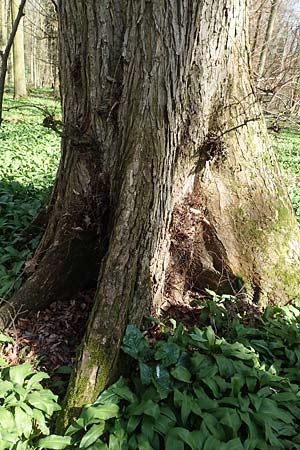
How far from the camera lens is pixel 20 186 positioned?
5621 millimetres

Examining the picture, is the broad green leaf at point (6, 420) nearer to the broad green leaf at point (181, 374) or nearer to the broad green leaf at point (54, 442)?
the broad green leaf at point (54, 442)

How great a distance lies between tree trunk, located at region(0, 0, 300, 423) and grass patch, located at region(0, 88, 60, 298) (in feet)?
1.23

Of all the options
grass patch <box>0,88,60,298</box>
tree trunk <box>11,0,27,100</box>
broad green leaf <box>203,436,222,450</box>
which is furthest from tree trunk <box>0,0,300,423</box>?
tree trunk <box>11,0,27,100</box>

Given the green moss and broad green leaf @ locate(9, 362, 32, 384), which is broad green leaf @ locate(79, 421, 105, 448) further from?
broad green leaf @ locate(9, 362, 32, 384)

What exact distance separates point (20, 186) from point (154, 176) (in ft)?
11.6

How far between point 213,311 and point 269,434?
1.00 m

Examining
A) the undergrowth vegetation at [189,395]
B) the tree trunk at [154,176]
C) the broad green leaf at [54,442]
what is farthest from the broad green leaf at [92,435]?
the tree trunk at [154,176]

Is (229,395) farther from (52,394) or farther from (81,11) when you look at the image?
(81,11)

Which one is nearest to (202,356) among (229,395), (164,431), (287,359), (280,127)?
(229,395)

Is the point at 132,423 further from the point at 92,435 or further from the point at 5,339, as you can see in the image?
the point at 5,339

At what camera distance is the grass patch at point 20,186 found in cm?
353

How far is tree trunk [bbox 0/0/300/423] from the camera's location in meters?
2.51

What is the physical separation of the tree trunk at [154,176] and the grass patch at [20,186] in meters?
Answer: 0.38

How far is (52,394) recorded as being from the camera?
2422 millimetres
